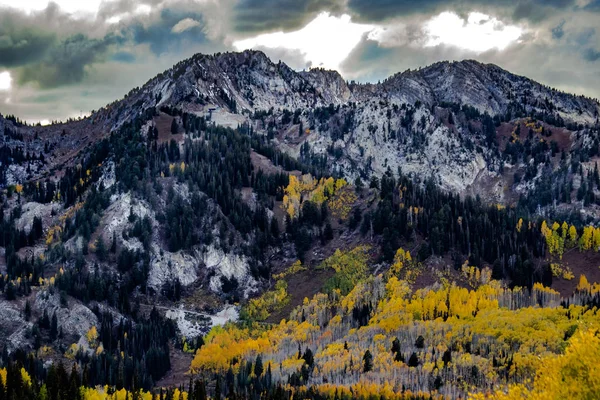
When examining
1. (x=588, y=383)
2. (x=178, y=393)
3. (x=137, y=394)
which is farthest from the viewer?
(x=178, y=393)

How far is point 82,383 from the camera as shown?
183 meters

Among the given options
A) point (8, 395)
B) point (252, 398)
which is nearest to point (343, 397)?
point (252, 398)

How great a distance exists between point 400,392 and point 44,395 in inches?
3811

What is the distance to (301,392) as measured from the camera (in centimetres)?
19925

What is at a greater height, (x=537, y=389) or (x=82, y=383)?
(x=537, y=389)

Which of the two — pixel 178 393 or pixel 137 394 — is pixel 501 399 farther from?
pixel 178 393

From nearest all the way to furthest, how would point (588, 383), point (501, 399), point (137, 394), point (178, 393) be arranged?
point (588, 383), point (501, 399), point (137, 394), point (178, 393)

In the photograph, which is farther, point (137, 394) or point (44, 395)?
point (137, 394)

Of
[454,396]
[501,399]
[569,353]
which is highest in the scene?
[569,353]

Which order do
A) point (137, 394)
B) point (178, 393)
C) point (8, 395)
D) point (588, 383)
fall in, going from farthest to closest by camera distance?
1. point (178, 393)
2. point (137, 394)
3. point (8, 395)
4. point (588, 383)

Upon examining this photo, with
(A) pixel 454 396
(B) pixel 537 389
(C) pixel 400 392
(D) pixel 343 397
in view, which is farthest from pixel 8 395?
(B) pixel 537 389

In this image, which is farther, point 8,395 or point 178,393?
point 178,393

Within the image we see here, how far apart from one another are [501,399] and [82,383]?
152m

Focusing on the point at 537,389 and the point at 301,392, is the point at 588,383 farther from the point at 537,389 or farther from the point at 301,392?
the point at 301,392
